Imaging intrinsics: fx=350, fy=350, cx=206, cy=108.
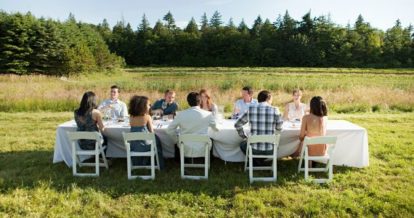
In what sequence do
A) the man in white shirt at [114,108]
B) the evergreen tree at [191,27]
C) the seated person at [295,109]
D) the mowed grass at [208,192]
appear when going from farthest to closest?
the evergreen tree at [191,27] → the seated person at [295,109] → the man in white shirt at [114,108] → the mowed grass at [208,192]

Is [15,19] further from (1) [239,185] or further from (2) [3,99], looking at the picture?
(1) [239,185]

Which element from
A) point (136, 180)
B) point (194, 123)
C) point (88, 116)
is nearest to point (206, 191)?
point (194, 123)

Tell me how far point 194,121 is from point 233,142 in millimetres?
886

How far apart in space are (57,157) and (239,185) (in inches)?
135

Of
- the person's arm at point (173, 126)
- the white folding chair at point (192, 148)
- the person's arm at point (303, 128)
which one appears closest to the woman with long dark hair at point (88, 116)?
the person's arm at point (173, 126)

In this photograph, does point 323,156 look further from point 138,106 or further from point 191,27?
point 191,27

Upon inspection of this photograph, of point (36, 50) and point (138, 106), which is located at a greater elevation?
point (36, 50)

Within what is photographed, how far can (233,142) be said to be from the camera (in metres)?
5.92

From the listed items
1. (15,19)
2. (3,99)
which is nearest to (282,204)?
(3,99)

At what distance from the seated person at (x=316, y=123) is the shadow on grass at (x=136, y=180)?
20.6 inches

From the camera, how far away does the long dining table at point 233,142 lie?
231 inches

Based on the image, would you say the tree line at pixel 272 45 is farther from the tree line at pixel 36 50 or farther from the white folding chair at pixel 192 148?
the white folding chair at pixel 192 148

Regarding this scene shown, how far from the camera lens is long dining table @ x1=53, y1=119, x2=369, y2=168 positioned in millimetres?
5871

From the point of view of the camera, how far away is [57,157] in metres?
6.43
